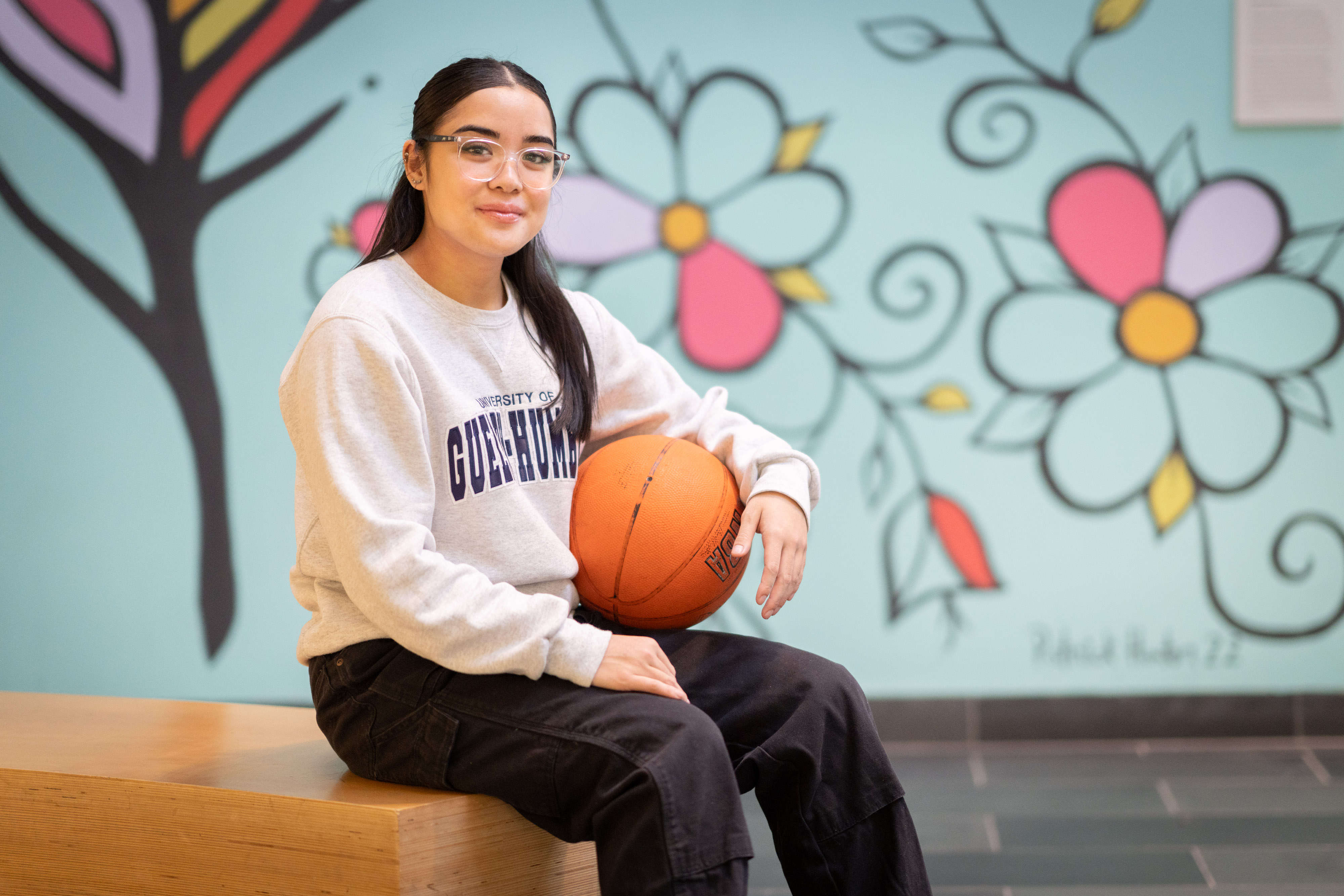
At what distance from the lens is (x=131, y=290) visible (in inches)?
127

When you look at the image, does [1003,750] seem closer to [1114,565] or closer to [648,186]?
[1114,565]

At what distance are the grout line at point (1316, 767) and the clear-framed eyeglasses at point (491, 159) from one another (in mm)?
2349

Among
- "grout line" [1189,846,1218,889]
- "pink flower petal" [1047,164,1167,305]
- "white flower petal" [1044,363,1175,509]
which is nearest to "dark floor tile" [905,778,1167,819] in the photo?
"grout line" [1189,846,1218,889]

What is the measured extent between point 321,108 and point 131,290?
2.42 ft

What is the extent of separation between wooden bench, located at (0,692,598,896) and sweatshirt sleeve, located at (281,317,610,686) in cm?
22

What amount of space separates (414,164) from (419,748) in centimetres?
81

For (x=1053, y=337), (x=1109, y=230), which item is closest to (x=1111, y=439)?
(x=1053, y=337)

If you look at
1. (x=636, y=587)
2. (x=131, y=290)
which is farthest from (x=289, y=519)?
(x=636, y=587)

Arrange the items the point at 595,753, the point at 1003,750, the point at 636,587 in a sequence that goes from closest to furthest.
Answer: the point at 595,753, the point at 636,587, the point at 1003,750

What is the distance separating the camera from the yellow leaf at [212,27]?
10.6 feet

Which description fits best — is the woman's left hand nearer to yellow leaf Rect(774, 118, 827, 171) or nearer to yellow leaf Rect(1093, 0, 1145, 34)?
yellow leaf Rect(774, 118, 827, 171)

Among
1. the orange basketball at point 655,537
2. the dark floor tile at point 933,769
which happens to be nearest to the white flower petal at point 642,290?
the dark floor tile at point 933,769

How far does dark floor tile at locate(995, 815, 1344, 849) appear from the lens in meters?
2.34
